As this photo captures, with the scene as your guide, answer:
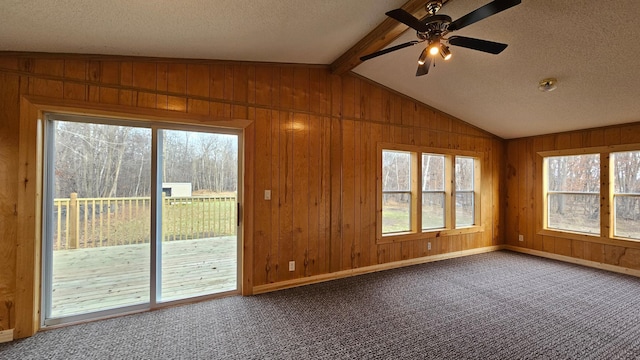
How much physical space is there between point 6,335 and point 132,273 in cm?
93

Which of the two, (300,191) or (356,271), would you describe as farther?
(356,271)

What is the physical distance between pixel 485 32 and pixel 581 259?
4.32 meters

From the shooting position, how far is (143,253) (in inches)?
112

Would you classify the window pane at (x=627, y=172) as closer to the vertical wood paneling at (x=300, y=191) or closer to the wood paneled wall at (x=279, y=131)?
the wood paneled wall at (x=279, y=131)

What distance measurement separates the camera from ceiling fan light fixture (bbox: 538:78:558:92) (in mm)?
3215

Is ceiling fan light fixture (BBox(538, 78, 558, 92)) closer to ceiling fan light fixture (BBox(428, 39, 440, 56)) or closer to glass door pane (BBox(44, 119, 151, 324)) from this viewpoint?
ceiling fan light fixture (BBox(428, 39, 440, 56))

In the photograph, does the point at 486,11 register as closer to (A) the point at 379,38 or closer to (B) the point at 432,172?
(A) the point at 379,38

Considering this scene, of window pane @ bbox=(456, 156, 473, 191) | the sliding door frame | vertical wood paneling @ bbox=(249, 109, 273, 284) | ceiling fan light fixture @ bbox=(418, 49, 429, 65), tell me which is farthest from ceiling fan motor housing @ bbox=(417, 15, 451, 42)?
window pane @ bbox=(456, 156, 473, 191)

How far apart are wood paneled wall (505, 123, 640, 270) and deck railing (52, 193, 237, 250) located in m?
5.46

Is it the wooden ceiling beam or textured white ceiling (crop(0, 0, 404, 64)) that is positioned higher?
the wooden ceiling beam

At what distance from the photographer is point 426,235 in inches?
179

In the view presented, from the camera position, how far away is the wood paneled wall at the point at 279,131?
232cm

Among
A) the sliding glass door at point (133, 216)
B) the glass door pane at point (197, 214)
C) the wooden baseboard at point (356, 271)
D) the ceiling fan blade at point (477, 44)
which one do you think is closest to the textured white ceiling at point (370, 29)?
the ceiling fan blade at point (477, 44)

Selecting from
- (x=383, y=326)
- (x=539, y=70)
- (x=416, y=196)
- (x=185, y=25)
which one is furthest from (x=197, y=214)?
(x=539, y=70)
